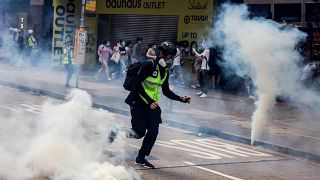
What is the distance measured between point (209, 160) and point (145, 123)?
1384 mm

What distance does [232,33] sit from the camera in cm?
1032

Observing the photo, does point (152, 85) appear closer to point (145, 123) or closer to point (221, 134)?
point (145, 123)

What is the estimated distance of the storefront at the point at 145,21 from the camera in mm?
19453

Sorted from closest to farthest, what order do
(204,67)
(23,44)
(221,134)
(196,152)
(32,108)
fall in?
(196,152) < (221,134) < (23,44) < (32,108) < (204,67)

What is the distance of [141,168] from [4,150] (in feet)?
5.75

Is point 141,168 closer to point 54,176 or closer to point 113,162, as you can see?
point 113,162

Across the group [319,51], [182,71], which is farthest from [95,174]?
[182,71]

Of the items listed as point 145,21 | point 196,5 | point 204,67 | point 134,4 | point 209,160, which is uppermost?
point 134,4

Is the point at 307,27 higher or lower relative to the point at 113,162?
higher

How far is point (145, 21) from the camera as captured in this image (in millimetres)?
22172

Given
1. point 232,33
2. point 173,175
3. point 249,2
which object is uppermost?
point 249,2

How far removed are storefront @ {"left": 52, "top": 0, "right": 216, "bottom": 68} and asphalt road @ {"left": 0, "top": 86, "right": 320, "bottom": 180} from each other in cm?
750

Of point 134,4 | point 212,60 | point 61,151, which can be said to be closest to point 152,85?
point 61,151

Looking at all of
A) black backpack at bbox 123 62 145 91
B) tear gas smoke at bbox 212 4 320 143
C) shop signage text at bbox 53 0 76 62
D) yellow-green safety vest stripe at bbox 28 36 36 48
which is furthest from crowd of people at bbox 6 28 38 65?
tear gas smoke at bbox 212 4 320 143
